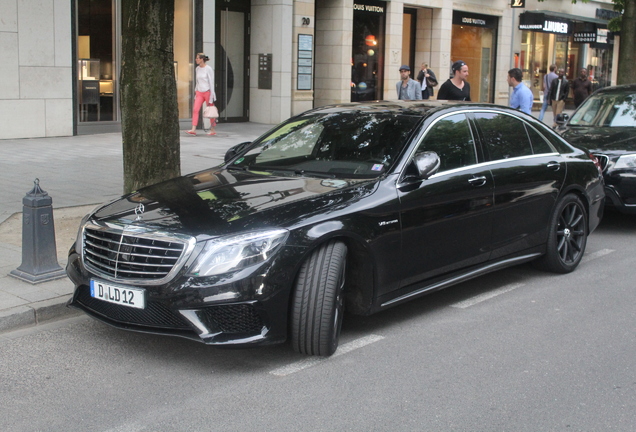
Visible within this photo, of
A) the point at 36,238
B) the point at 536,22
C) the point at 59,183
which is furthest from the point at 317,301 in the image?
the point at 536,22

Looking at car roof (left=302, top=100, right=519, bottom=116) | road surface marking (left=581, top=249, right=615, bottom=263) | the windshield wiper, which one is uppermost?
car roof (left=302, top=100, right=519, bottom=116)

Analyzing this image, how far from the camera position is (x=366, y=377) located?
4.66 metres

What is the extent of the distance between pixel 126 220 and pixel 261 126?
15.6 meters

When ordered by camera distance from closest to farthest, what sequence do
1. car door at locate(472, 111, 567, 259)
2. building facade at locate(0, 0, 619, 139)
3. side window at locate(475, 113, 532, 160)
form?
1. car door at locate(472, 111, 567, 259)
2. side window at locate(475, 113, 532, 160)
3. building facade at locate(0, 0, 619, 139)

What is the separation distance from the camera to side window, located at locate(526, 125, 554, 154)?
22.9 ft

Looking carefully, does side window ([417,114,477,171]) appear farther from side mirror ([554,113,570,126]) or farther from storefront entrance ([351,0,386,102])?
storefront entrance ([351,0,386,102])

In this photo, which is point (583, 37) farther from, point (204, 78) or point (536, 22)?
point (204, 78)

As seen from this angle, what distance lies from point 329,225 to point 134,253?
1.19 metres

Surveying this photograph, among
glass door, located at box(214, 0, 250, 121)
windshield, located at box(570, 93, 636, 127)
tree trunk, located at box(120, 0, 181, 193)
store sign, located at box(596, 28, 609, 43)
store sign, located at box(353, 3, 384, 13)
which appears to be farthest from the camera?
store sign, located at box(596, 28, 609, 43)

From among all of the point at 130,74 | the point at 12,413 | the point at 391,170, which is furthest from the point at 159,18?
the point at 12,413

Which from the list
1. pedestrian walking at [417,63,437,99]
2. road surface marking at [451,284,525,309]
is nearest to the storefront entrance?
pedestrian walking at [417,63,437,99]

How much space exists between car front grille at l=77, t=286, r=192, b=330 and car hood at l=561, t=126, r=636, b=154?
237 inches

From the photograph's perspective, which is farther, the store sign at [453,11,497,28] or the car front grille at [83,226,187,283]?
the store sign at [453,11,497,28]

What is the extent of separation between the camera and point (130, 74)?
7.97 metres
